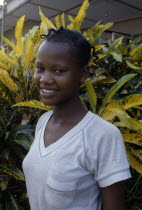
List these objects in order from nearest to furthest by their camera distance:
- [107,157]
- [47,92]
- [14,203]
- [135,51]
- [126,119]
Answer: [107,157]
[47,92]
[126,119]
[14,203]
[135,51]

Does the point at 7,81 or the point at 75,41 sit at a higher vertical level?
the point at 75,41

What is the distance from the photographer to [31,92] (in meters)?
1.63

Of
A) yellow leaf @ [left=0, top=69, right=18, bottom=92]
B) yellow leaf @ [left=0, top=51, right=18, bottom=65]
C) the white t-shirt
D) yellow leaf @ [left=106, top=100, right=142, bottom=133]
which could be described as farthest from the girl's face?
yellow leaf @ [left=0, top=51, right=18, bottom=65]

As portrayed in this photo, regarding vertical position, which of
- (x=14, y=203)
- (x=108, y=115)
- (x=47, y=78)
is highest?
(x=47, y=78)

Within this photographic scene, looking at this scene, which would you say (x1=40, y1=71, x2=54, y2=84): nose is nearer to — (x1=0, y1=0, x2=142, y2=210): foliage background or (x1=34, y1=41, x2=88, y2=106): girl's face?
(x1=34, y1=41, x2=88, y2=106): girl's face

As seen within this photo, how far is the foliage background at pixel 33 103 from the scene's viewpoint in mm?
1387

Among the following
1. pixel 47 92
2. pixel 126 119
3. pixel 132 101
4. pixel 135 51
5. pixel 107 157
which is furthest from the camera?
pixel 135 51

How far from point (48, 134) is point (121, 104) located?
0.51 metres

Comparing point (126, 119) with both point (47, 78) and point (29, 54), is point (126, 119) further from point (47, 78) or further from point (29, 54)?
point (29, 54)

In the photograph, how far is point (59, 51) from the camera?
2.81 ft

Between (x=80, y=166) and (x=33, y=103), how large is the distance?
0.62 m

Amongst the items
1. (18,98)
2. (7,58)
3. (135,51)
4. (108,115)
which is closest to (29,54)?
(7,58)

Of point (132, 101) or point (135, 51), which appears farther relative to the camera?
point (135, 51)

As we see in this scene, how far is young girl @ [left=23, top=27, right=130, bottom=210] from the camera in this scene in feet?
2.66
